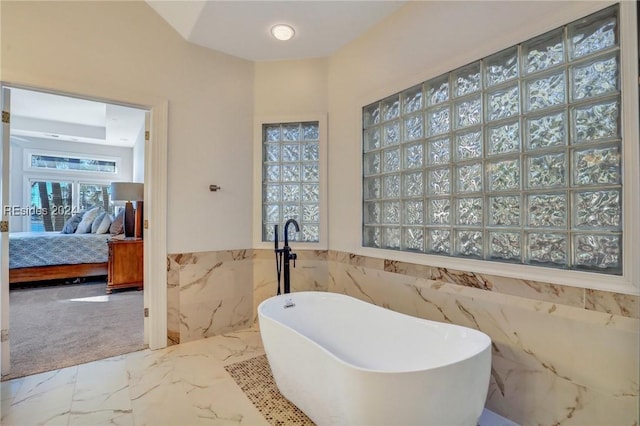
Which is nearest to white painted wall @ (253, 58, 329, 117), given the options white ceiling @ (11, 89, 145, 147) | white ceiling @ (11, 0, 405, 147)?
white ceiling @ (11, 0, 405, 147)

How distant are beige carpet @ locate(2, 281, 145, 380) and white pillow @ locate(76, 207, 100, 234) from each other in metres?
1.12

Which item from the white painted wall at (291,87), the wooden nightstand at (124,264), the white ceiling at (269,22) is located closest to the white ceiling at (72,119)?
the wooden nightstand at (124,264)

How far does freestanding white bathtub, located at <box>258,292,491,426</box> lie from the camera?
121 cm

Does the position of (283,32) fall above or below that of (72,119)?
below

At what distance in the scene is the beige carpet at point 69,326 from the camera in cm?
240

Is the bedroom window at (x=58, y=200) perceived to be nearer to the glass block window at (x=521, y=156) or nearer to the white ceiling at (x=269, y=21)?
the white ceiling at (x=269, y=21)

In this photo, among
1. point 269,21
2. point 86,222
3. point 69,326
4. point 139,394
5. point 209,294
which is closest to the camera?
point 139,394

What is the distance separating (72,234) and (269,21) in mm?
4740

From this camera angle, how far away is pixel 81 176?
253 inches

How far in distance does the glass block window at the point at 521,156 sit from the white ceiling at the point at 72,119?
413 cm

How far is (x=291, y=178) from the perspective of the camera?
3080 mm

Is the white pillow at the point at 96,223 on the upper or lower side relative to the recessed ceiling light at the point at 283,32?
lower

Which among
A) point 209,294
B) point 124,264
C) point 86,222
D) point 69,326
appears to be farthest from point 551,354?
point 86,222

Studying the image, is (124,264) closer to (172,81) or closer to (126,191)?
(126,191)
